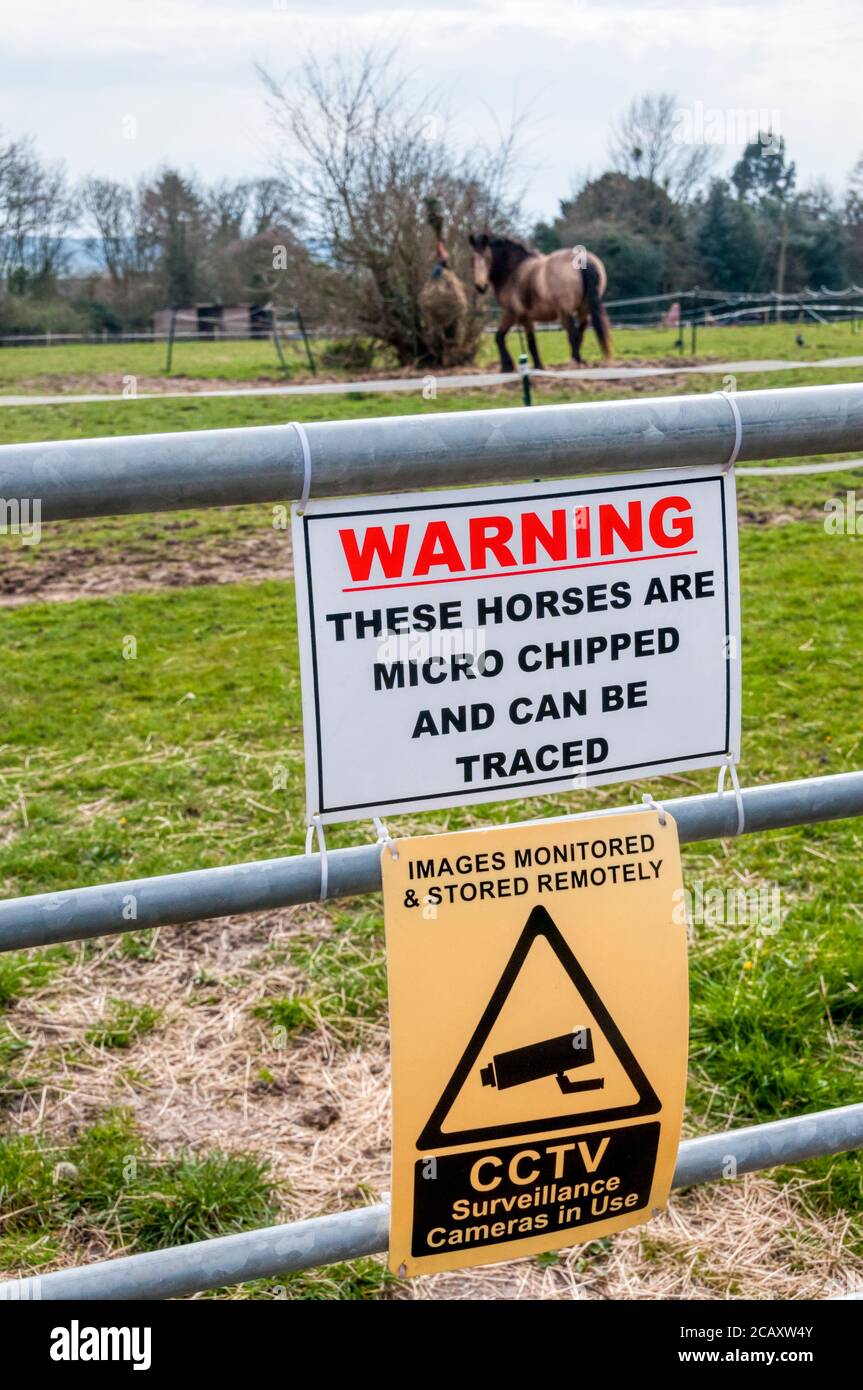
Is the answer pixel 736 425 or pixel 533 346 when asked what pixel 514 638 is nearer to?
pixel 736 425

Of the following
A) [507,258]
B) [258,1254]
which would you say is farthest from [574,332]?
[258,1254]

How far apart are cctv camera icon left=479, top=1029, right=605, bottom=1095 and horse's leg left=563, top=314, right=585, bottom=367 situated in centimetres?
1788

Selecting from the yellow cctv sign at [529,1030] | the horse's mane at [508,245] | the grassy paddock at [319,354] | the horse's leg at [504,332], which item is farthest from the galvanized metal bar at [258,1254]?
the grassy paddock at [319,354]

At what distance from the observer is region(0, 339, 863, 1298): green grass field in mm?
2648

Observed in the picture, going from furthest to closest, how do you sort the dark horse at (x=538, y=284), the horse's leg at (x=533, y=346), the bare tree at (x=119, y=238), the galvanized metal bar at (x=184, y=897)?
the bare tree at (x=119, y=238), the horse's leg at (x=533, y=346), the dark horse at (x=538, y=284), the galvanized metal bar at (x=184, y=897)

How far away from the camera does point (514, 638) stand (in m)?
1.42

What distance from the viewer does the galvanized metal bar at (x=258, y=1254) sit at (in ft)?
4.61

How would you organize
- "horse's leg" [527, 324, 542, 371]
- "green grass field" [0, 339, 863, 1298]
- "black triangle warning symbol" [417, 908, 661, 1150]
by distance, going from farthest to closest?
"horse's leg" [527, 324, 542, 371] → "green grass field" [0, 339, 863, 1298] → "black triangle warning symbol" [417, 908, 661, 1150]

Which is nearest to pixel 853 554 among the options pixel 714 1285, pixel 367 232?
pixel 714 1285

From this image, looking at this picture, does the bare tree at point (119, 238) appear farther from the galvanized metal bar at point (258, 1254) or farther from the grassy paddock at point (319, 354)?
the galvanized metal bar at point (258, 1254)

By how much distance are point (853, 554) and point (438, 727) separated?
297 inches

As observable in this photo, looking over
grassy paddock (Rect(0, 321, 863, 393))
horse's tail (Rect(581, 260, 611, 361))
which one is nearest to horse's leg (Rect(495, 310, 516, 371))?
horse's tail (Rect(581, 260, 611, 361))

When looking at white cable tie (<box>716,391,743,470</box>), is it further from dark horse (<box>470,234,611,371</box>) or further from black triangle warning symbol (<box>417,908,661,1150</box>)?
dark horse (<box>470,234,611,371</box>)
